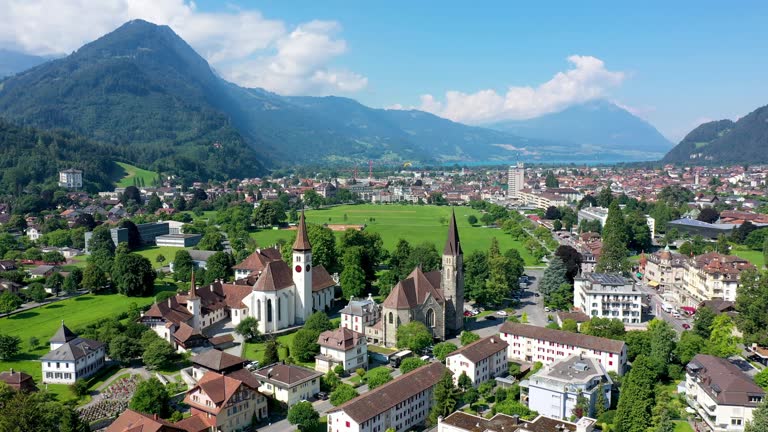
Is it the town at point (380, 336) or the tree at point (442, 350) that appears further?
the tree at point (442, 350)

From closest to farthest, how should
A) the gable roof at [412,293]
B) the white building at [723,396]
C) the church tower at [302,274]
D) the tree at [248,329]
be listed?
the white building at [723,396]
the gable roof at [412,293]
the tree at [248,329]
the church tower at [302,274]

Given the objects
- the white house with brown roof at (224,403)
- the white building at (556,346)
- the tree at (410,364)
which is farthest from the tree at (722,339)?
the white house with brown roof at (224,403)

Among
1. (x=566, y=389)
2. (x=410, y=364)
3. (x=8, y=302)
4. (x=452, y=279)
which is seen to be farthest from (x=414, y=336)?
(x=8, y=302)

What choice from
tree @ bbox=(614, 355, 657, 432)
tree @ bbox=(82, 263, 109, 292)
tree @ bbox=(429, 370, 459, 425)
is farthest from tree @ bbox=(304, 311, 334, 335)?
tree @ bbox=(82, 263, 109, 292)

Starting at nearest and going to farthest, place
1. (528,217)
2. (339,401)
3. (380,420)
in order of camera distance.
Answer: (380,420) → (339,401) → (528,217)

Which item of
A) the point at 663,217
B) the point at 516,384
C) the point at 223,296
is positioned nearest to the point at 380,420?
the point at 516,384

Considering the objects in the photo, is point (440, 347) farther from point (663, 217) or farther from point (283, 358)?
point (663, 217)

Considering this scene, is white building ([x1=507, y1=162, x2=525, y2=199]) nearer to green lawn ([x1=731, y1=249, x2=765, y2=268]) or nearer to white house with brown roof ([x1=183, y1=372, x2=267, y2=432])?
green lawn ([x1=731, y1=249, x2=765, y2=268])

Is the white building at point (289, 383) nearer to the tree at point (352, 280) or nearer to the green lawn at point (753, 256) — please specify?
the tree at point (352, 280)
